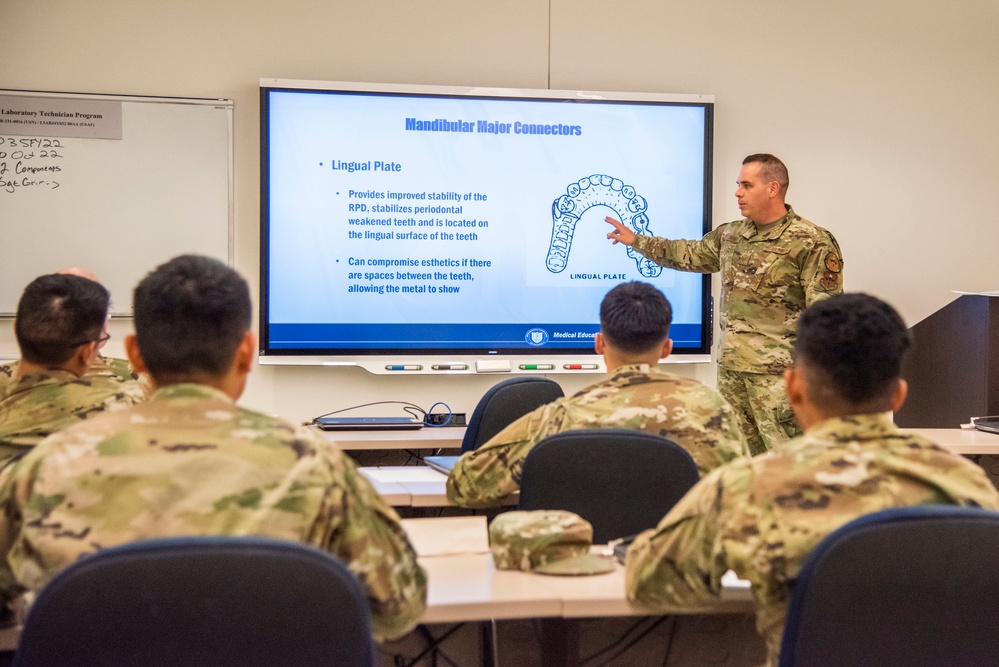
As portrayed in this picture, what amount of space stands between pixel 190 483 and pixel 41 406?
3.61 ft

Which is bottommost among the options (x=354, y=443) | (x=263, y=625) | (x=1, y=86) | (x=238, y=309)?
(x=354, y=443)

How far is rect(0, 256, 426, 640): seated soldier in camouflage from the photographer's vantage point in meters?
1.23

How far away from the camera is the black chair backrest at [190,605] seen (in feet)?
3.47

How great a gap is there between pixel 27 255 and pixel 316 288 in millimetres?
1355

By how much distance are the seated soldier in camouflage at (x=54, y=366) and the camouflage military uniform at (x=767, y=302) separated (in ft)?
9.10

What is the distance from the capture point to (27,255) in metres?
4.49

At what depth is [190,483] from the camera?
4.03 feet

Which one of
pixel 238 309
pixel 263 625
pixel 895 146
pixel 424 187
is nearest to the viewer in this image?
pixel 263 625

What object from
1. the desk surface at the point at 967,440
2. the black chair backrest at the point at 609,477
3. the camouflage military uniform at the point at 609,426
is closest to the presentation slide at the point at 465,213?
the desk surface at the point at 967,440

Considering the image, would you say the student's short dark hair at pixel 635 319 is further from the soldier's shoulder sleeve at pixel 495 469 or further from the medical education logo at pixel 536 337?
the medical education logo at pixel 536 337

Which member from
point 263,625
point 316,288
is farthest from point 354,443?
point 263,625

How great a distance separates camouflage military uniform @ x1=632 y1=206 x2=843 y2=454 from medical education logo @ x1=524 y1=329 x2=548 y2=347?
948mm

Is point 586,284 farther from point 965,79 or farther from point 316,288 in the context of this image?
point 965,79

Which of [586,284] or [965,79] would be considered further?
[965,79]
